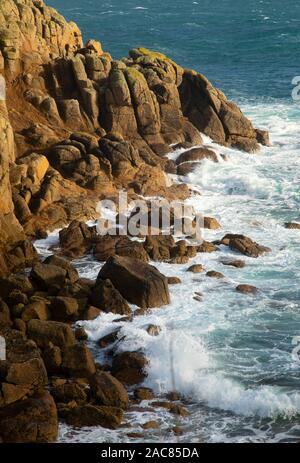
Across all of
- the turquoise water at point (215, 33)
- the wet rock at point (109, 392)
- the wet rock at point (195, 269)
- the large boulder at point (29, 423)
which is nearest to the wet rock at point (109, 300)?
the wet rock at point (195, 269)

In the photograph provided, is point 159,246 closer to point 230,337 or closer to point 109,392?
point 230,337

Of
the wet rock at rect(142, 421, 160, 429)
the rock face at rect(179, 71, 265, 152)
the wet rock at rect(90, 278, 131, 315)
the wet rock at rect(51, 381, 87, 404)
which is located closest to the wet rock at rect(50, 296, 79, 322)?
the wet rock at rect(90, 278, 131, 315)

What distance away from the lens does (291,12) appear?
119500 mm

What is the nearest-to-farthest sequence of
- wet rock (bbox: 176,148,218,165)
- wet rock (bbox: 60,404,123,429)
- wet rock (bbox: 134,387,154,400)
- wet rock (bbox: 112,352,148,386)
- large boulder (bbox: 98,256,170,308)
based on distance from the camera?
wet rock (bbox: 60,404,123,429), wet rock (bbox: 134,387,154,400), wet rock (bbox: 112,352,148,386), large boulder (bbox: 98,256,170,308), wet rock (bbox: 176,148,218,165)

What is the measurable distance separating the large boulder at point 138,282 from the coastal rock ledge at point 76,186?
0.06 meters

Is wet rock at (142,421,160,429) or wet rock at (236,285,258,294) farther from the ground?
wet rock at (142,421,160,429)

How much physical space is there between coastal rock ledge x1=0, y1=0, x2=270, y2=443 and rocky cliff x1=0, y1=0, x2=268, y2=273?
0.29ft

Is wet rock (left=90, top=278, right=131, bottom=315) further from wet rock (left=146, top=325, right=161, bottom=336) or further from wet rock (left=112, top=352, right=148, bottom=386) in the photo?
wet rock (left=112, top=352, right=148, bottom=386)

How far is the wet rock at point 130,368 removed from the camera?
98.0ft

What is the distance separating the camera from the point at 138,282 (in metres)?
34.9

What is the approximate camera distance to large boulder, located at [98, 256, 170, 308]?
34.8 metres

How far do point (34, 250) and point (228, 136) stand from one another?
916 inches

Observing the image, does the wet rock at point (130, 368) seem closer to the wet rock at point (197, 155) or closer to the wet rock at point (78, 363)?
the wet rock at point (78, 363)
